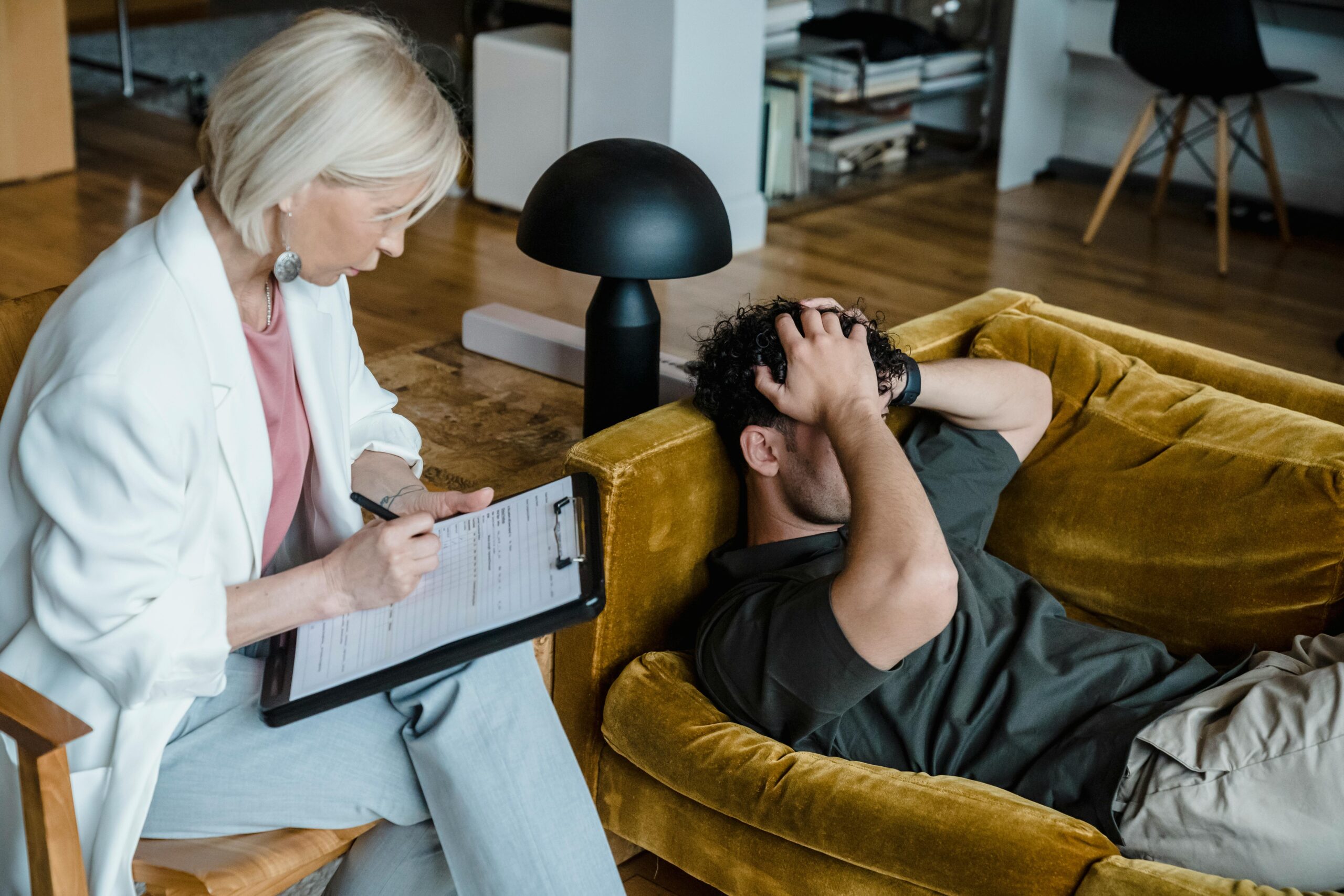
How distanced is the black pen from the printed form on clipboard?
0.18 ft

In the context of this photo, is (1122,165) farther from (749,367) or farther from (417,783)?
(417,783)

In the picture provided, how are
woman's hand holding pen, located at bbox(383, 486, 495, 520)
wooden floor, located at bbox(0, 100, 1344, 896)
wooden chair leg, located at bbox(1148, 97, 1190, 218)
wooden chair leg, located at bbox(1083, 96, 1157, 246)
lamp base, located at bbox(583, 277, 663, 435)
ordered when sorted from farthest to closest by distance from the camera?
wooden chair leg, located at bbox(1148, 97, 1190, 218), wooden chair leg, located at bbox(1083, 96, 1157, 246), wooden floor, located at bbox(0, 100, 1344, 896), lamp base, located at bbox(583, 277, 663, 435), woman's hand holding pen, located at bbox(383, 486, 495, 520)

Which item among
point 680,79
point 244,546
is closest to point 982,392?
point 244,546

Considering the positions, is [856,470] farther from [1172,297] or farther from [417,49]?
[1172,297]

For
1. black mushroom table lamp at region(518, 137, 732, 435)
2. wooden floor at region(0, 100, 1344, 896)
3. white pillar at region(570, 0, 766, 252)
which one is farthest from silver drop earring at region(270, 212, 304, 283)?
white pillar at region(570, 0, 766, 252)

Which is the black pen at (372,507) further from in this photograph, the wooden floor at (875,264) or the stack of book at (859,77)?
the stack of book at (859,77)

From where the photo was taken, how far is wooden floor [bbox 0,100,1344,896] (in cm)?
390

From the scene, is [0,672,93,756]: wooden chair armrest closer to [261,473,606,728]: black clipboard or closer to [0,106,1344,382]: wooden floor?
[261,473,606,728]: black clipboard

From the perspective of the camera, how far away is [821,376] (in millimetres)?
1616

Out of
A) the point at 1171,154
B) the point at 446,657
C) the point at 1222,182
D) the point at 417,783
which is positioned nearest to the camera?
the point at 446,657

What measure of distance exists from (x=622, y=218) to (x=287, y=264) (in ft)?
1.85

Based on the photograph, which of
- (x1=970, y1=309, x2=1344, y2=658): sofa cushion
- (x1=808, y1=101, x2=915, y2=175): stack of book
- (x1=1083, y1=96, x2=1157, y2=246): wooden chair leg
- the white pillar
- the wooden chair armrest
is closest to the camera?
the wooden chair armrest

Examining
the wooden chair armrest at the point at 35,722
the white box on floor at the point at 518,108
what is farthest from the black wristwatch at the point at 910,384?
the white box on floor at the point at 518,108

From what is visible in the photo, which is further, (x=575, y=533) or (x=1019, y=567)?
(x=1019, y=567)
